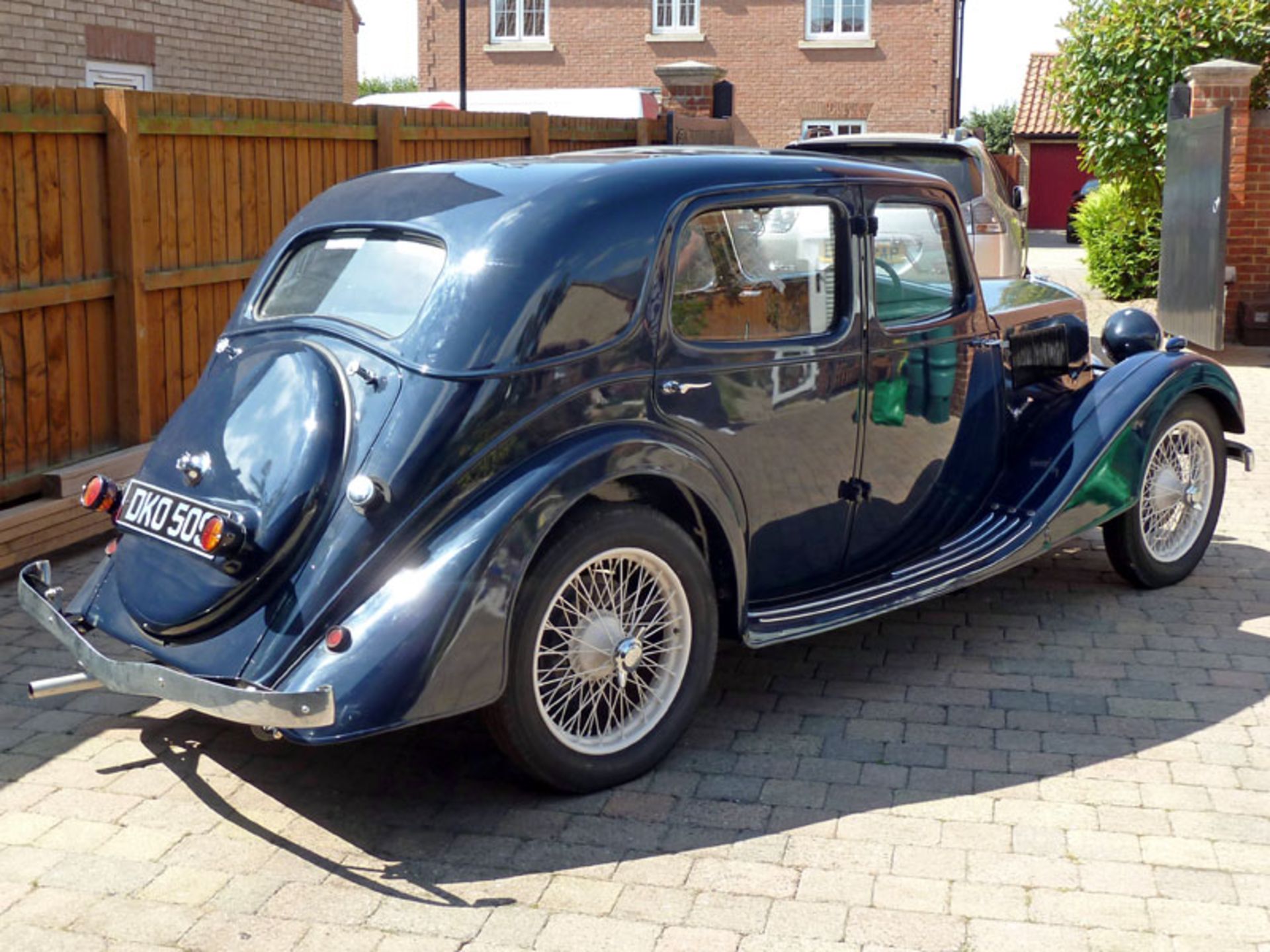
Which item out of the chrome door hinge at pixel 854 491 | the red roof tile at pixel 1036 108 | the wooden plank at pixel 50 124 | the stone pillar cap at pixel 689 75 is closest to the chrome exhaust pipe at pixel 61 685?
the chrome door hinge at pixel 854 491

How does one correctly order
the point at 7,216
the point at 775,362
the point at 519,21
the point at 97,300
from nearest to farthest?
the point at 775,362 → the point at 7,216 → the point at 97,300 → the point at 519,21

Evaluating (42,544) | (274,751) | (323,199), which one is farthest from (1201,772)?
(42,544)

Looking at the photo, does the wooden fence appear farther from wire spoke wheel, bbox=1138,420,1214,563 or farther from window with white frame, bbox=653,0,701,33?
window with white frame, bbox=653,0,701,33

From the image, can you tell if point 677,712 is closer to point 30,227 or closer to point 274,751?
point 274,751

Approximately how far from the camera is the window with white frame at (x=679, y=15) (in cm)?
3081

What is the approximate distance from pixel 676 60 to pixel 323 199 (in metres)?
26.9

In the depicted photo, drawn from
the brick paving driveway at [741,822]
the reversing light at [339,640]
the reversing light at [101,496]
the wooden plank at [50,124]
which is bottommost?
the brick paving driveway at [741,822]

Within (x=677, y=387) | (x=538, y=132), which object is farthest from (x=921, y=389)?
(x=538, y=132)

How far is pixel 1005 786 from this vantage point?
14.0ft

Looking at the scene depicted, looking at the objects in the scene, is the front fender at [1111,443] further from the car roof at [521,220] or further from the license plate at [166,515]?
the license plate at [166,515]

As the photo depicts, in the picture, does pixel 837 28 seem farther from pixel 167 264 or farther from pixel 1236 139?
pixel 167 264

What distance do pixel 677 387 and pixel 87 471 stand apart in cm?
349

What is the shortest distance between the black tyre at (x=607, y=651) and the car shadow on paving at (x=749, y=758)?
0.15m

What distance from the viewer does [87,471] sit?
6.79m
